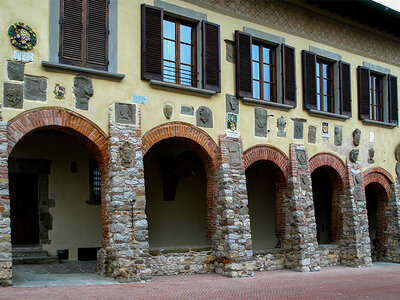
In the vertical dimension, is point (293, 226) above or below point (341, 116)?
below

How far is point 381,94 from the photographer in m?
18.1

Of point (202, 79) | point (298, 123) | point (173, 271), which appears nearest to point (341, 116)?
point (298, 123)

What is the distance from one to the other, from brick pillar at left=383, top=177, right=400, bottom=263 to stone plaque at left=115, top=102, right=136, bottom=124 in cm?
1029

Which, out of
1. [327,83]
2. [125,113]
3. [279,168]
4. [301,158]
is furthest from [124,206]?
[327,83]

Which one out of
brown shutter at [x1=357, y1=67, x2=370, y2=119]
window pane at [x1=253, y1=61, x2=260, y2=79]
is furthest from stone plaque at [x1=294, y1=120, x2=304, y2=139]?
brown shutter at [x1=357, y1=67, x2=370, y2=119]

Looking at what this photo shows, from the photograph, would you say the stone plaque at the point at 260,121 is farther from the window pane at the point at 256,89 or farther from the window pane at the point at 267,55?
the window pane at the point at 267,55

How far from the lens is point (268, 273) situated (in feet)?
43.2

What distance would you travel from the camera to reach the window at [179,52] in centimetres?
1256

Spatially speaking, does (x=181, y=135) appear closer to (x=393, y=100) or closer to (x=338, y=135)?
(x=338, y=135)

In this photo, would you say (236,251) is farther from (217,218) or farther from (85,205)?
(85,205)

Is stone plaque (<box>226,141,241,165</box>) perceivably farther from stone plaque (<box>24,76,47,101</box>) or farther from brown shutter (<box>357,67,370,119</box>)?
brown shutter (<box>357,67,370,119</box>)

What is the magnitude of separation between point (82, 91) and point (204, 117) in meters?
3.21

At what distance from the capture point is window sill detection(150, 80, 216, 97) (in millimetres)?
11946

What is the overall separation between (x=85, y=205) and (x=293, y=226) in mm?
5698
